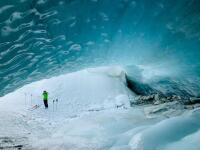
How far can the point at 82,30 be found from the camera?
9.93 meters

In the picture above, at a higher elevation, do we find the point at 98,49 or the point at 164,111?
the point at 98,49

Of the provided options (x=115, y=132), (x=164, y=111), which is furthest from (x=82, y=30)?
(x=164, y=111)

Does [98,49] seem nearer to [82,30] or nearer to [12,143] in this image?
[82,30]

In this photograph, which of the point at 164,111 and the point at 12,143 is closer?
the point at 12,143

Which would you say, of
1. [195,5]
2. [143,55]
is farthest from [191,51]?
[195,5]

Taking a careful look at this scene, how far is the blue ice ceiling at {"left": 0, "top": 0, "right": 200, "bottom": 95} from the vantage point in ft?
24.6

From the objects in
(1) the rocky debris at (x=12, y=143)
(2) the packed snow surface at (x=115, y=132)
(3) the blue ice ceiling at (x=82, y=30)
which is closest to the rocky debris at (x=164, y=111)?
(2) the packed snow surface at (x=115, y=132)

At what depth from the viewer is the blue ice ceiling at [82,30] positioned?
7.50 metres

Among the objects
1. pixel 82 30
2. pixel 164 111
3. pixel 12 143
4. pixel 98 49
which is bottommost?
pixel 12 143

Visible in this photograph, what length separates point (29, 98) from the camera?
1075 inches

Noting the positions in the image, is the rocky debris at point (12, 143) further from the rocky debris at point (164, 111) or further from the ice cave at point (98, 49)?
the rocky debris at point (164, 111)

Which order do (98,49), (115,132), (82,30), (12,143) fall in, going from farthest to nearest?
(98,49)
(82,30)
(115,132)
(12,143)

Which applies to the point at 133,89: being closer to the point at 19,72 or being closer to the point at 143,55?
the point at 143,55

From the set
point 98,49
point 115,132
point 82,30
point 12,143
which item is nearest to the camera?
point 12,143
